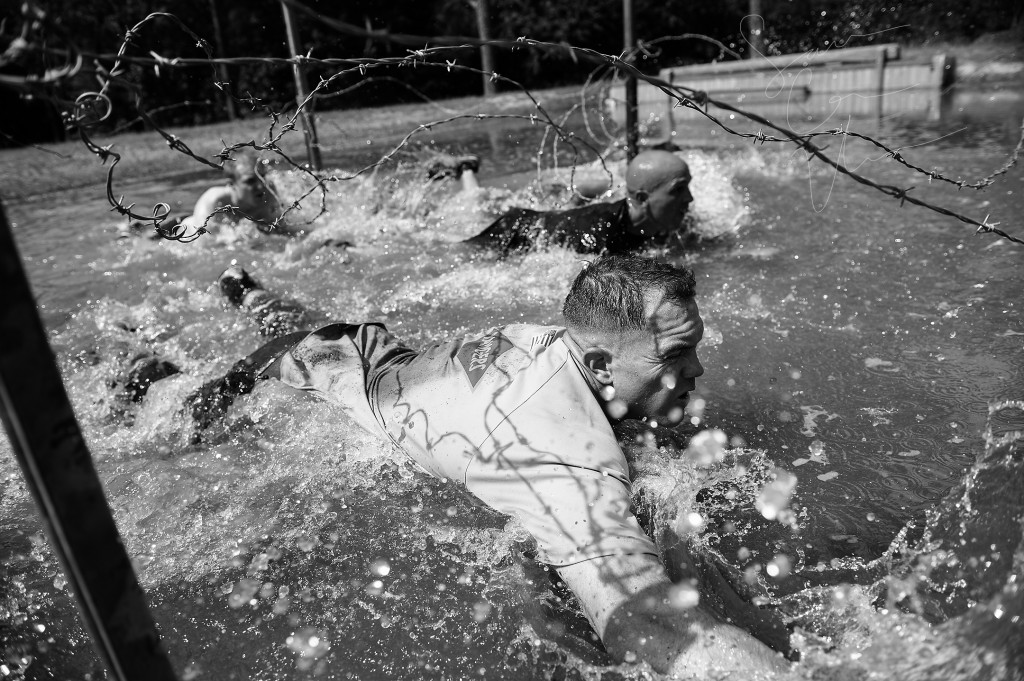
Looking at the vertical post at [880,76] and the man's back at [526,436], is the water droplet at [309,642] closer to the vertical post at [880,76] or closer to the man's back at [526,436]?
the man's back at [526,436]

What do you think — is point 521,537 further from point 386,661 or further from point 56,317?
point 56,317

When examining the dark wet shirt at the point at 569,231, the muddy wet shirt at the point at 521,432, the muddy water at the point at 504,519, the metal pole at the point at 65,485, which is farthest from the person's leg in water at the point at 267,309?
the metal pole at the point at 65,485

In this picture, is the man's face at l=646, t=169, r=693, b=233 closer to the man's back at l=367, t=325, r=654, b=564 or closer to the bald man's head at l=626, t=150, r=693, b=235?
the bald man's head at l=626, t=150, r=693, b=235

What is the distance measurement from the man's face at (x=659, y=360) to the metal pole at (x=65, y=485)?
133cm

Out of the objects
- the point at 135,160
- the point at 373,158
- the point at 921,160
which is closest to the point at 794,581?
the point at 921,160

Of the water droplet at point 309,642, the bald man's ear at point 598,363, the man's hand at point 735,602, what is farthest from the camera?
the bald man's ear at point 598,363

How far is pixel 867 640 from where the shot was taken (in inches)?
68.2

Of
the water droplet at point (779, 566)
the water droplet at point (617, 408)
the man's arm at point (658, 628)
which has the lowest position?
the water droplet at point (779, 566)

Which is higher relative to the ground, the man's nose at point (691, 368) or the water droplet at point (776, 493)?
the man's nose at point (691, 368)

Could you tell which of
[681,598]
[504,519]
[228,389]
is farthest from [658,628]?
[228,389]

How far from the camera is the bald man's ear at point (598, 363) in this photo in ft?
6.77

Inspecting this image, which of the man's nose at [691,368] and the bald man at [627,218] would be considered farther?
the bald man at [627,218]

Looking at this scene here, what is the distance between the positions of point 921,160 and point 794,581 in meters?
6.69

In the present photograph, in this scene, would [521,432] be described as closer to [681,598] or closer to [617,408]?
[617,408]
